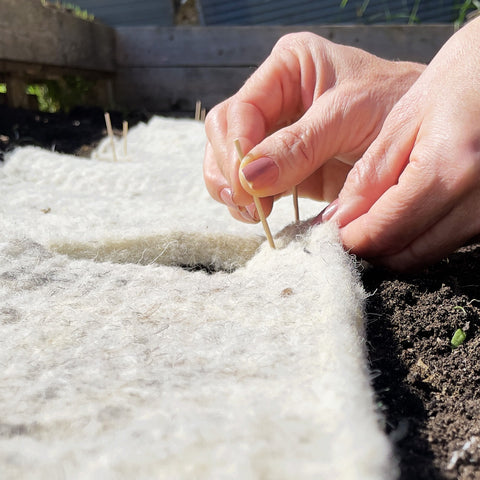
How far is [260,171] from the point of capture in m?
0.78

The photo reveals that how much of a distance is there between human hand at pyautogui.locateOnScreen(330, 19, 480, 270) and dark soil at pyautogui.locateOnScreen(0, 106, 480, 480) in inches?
2.5

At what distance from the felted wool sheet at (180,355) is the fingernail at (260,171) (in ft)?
0.39

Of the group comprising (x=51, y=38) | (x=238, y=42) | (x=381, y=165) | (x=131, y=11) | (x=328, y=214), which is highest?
(x=381, y=165)

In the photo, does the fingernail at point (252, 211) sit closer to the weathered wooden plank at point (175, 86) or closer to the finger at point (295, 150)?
the finger at point (295, 150)

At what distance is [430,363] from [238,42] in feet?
9.03

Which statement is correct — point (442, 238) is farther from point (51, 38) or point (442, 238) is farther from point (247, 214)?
point (51, 38)

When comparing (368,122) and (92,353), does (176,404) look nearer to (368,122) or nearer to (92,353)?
(92,353)

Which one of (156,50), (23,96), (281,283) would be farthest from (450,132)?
(156,50)

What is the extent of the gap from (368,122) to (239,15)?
12.9 ft

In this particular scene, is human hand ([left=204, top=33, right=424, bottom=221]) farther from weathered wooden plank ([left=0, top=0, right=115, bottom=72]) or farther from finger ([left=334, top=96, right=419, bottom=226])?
weathered wooden plank ([left=0, top=0, right=115, bottom=72])

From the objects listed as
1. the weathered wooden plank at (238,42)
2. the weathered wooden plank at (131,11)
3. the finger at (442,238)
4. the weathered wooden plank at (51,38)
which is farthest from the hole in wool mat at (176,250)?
the weathered wooden plank at (131,11)

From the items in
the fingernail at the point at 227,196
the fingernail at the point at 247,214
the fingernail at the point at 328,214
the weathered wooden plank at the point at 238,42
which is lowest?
the weathered wooden plank at the point at 238,42

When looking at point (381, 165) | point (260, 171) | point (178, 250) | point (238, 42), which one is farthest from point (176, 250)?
point (238, 42)

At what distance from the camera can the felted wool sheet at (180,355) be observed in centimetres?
40
